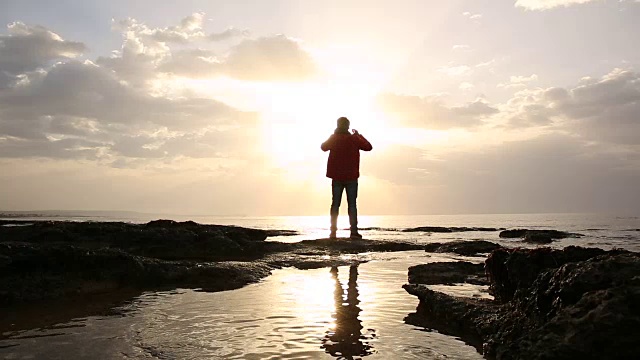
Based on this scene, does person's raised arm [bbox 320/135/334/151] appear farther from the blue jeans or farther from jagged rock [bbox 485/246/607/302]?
jagged rock [bbox 485/246/607/302]

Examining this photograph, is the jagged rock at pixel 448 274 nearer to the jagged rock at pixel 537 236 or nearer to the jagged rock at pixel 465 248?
the jagged rock at pixel 465 248

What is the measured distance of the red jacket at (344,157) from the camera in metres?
15.8

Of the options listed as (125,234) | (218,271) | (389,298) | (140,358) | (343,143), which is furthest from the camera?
(343,143)

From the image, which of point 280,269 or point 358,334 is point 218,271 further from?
point 358,334

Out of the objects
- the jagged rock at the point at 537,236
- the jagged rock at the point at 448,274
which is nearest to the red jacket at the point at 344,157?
the jagged rock at the point at 448,274

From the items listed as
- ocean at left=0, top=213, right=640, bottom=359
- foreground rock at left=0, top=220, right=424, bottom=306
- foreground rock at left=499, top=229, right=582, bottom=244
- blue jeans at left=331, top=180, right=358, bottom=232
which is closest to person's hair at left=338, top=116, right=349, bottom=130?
blue jeans at left=331, top=180, right=358, bottom=232

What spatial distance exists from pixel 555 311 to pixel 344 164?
12.5 meters

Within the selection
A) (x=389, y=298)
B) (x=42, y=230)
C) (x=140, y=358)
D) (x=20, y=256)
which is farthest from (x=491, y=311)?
(x=42, y=230)

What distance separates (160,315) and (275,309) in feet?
4.29

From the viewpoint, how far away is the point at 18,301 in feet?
18.5

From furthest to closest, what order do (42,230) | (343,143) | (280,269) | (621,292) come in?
(343,143), (42,230), (280,269), (621,292)

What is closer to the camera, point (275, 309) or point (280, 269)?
point (275, 309)

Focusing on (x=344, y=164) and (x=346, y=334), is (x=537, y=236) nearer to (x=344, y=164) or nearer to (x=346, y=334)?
(x=344, y=164)

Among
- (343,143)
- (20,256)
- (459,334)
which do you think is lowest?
(459,334)
